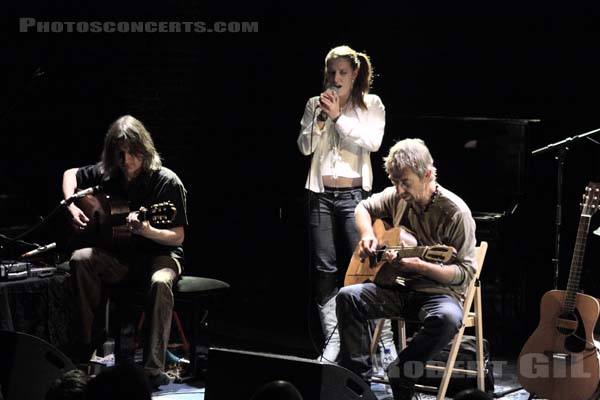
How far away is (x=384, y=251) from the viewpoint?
5.08m

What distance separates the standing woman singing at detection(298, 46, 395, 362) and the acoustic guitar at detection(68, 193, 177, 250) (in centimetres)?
87

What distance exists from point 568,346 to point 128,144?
8.61 ft

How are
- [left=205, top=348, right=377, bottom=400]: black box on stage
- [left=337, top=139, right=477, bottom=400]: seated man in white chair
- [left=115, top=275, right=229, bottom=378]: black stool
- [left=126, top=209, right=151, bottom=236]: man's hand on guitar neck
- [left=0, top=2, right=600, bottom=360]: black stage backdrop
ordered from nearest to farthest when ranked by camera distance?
[left=205, top=348, right=377, bottom=400]: black box on stage < [left=337, top=139, right=477, bottom=400]: seated man in white chair < [left=126, top=209, right=151, bottom=236]: man's hand on guitar neck < [left=115, top=275, right=229, bottom=378]: black stool < [left=0, top=2, right=600, bottom=360]: black stage backdrop

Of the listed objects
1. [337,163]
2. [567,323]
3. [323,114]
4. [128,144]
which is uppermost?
[323,114]

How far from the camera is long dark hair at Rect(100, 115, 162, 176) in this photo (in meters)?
5.70

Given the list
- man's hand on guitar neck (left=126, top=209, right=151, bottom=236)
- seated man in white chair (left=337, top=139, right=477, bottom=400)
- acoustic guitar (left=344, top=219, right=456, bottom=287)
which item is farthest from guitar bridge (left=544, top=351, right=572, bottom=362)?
man's hand on guitar neck (left=126, top=209, right=151, bottom=236)

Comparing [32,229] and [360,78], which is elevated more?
[360,78]

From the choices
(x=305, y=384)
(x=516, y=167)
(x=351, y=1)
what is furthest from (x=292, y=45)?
(x=305, y=384)

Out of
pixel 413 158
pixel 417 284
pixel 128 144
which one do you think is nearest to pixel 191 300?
pixel 128 144

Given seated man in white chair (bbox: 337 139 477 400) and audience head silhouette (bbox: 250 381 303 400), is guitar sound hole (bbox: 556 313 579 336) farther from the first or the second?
audience head silhouette (bbox: 250 381 303 400)

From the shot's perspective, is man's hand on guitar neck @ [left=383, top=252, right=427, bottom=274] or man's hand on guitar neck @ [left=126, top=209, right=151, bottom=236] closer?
man's hand on guitar neck @ [left=383, top=252, right=427, bottom=274]

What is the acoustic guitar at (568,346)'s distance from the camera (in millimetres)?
5109

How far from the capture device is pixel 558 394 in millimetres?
5148

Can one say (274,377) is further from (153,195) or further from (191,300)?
(153,195)
